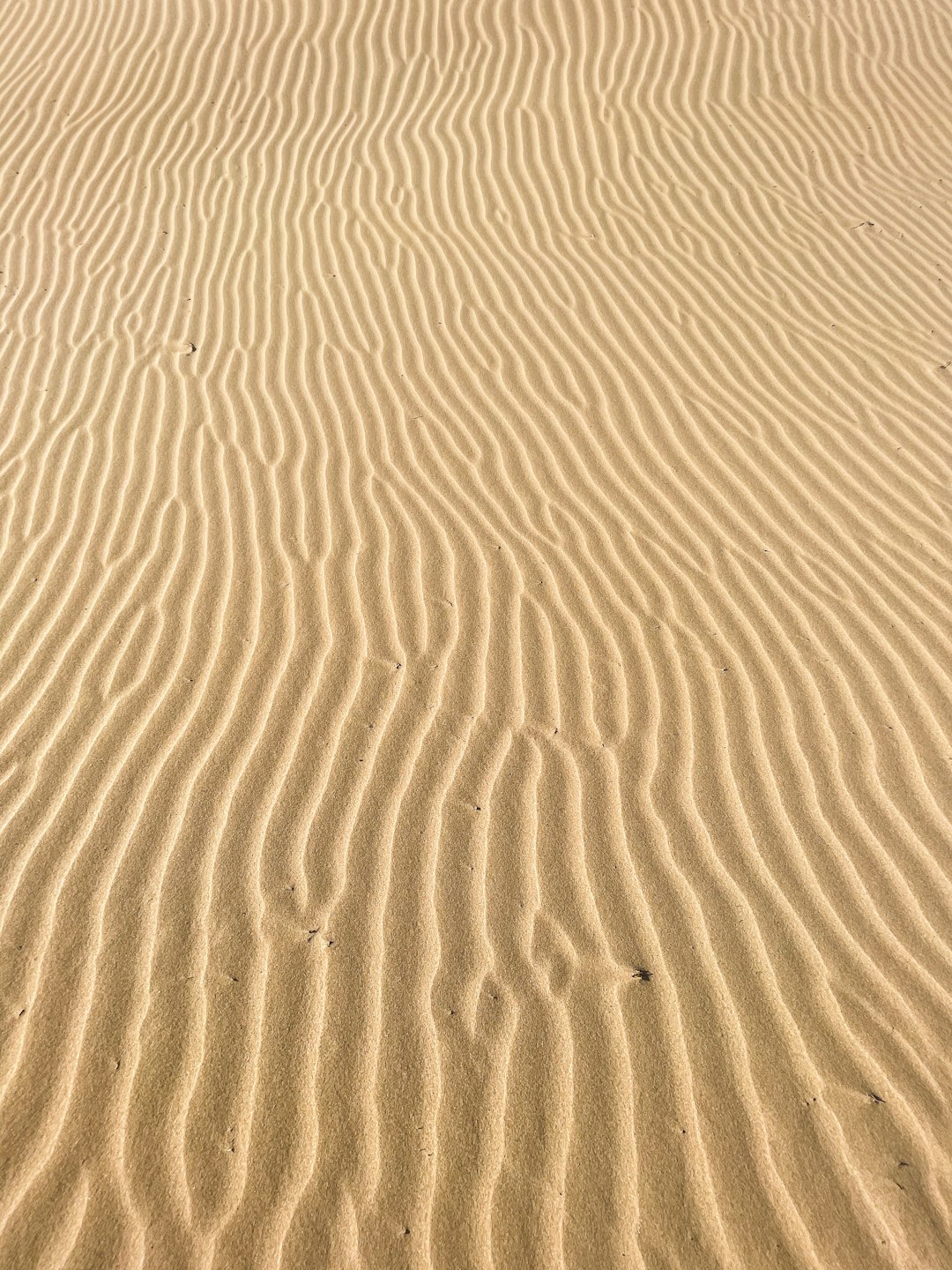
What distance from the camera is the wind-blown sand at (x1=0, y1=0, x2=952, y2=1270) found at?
2090 mm

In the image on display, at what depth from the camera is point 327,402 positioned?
510 cm

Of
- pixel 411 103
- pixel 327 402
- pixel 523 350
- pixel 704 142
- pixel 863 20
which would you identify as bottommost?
pixel 327 402

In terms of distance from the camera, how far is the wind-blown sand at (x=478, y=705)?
2090 millimetres

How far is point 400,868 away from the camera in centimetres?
274

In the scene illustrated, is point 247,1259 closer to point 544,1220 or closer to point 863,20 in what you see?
point 544,1220

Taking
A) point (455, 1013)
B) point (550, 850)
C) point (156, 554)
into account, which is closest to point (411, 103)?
point (156, 554)

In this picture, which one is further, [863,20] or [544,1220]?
[863,20]

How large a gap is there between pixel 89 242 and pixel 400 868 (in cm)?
582

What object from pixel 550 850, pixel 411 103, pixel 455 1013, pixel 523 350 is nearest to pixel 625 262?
pixel 523 350

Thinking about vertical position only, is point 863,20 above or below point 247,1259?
above

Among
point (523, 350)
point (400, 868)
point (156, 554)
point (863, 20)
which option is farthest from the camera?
point (863, 20)

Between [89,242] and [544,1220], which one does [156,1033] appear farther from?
[89,242]

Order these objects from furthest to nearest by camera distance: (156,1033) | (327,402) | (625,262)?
(625,262) → (327,402) → (156,1033)

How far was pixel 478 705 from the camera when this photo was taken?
3.33 meters
